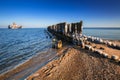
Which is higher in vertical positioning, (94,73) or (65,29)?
(65,29)

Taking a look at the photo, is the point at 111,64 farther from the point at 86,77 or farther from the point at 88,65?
the point at 86,77

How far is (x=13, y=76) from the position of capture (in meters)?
7.40

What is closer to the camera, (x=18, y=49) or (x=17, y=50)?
(x=17, y=50)

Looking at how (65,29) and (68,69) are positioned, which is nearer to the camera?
(68,69)

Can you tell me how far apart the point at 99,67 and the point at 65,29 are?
618 inches

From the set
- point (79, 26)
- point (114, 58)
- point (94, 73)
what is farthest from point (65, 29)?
point (94, 73)

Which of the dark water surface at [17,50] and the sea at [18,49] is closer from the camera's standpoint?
the dark water surface at [17,50]

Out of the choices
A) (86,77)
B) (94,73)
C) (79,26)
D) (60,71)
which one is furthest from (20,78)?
(79,26)

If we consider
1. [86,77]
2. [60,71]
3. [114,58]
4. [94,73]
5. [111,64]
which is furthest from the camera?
[114,58]

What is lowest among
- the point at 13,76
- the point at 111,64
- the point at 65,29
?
the point at 13,76

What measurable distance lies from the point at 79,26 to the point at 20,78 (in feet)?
51.6

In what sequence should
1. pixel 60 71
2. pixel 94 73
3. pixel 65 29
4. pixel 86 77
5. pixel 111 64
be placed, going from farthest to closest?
pixel 65 29, pixel 111 64, pixel 60 71, pixel 94 73, pixel 86 77

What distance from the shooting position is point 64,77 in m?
6.47

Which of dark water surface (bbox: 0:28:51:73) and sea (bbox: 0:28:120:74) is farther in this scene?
sea (bbox: 0:28:120:74)
